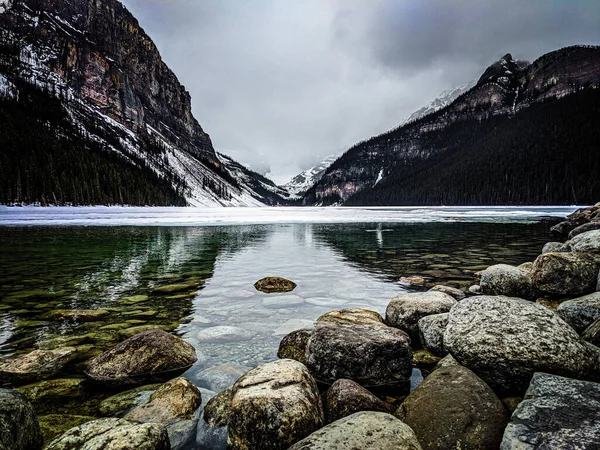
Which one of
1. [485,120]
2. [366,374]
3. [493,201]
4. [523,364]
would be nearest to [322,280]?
[366,374]

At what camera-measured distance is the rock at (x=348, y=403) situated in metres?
3.14

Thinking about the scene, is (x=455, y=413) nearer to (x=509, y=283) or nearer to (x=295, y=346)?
(x=295, y=346)

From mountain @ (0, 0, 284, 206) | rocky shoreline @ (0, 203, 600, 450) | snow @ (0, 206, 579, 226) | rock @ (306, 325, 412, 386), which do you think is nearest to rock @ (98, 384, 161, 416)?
rocky shoreline @ (0, 203, 600, 450)

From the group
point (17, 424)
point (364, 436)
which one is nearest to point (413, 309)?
point (364, 436)

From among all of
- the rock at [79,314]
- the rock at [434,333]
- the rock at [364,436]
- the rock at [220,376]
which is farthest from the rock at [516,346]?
the rock at [79,314]

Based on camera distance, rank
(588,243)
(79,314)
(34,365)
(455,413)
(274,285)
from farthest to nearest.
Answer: (274,285), (588,243), (79,314), (34,365), (455,413)

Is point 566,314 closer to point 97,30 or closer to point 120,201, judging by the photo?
point 120,201

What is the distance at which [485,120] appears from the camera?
193m

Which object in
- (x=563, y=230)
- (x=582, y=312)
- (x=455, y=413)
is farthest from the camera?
(x=563, y=230)

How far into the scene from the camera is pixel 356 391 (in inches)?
130

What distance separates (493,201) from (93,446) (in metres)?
129

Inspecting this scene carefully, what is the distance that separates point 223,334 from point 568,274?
6726 mm

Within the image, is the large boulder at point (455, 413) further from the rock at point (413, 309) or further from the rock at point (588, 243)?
the rock at point (588, 243)

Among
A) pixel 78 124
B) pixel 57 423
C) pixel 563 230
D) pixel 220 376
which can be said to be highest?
pixel 78 124
